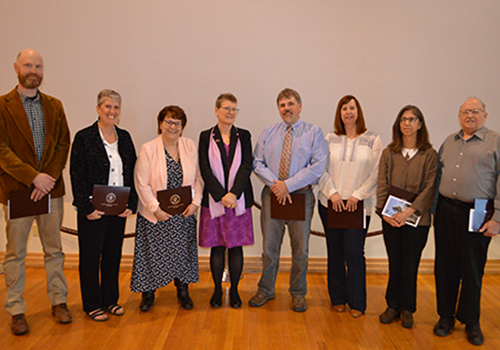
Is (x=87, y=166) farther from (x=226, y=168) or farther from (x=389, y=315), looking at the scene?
(x=389, y=315)

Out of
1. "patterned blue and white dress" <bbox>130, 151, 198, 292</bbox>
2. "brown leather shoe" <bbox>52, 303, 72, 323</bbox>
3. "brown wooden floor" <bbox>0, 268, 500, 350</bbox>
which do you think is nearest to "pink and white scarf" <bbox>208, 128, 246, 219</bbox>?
"patterned blue and white dress" <bbox>130, 151, 198, 292</bbox>

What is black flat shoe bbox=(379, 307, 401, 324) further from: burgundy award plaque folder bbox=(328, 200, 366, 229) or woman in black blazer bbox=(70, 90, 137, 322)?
woman in black blazer bbox=(70, 90, 137, 322)

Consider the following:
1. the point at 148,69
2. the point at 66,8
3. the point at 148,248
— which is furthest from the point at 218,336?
the point at 66,8

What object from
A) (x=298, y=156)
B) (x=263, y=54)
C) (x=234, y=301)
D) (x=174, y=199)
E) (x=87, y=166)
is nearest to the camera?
(x=87, y=166)

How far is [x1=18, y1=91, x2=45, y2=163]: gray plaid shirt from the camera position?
2432mm

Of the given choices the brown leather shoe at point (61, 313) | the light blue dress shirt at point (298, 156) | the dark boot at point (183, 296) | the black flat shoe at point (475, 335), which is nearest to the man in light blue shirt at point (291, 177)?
the light blue dress shirt at point (298, 156)

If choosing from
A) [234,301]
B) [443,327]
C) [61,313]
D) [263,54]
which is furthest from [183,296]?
[263,54]

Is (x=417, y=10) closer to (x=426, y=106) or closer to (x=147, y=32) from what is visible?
(x=426, y=106)

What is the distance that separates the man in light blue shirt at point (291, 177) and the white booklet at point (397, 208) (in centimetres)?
52

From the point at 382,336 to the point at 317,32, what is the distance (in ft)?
9.02

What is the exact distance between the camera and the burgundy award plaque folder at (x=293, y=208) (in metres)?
2.70

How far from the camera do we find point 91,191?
2475mm

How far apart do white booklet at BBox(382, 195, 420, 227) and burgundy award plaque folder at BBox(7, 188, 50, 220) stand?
236cm

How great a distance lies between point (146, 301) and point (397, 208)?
198 cm
